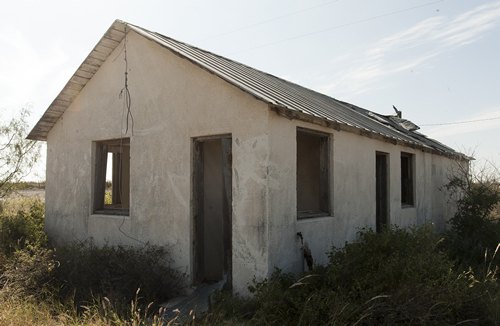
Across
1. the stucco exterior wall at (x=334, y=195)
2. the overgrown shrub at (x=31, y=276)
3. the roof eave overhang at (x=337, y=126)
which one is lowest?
the overgrown shrub at (x=31, y=276)

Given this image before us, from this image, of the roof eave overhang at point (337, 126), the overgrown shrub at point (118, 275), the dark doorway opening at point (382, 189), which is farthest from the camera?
the dark doorway opening at point (382, 189)

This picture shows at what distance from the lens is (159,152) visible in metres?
7.52

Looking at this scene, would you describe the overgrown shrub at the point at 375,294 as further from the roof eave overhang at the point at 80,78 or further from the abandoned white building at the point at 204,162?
the roof eave overhang at the point at 80,78

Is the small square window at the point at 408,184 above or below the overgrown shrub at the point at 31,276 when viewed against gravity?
above

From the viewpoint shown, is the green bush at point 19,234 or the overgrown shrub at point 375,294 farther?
the green bush at point 19,234

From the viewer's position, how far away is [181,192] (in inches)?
281

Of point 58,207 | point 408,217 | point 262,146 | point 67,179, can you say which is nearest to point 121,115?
point 67,179

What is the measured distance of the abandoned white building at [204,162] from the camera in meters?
6.20

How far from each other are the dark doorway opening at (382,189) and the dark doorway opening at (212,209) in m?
4.44

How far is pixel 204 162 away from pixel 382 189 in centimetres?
501

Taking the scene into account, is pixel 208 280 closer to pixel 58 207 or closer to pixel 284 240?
pixel 284 240

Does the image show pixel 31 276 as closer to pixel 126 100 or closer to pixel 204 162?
pixel 204 162

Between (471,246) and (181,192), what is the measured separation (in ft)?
23.1

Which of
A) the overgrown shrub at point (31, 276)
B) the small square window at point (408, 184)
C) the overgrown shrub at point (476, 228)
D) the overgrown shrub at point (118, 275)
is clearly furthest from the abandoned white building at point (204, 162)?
the overgrown shrub at point (476, 228)
